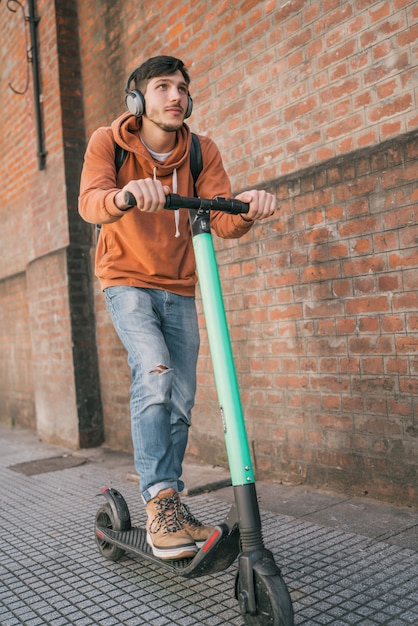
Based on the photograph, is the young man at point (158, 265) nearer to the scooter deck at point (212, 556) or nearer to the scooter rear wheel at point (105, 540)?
the scooter deck at point (212, 556)

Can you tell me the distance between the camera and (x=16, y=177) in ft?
24.8

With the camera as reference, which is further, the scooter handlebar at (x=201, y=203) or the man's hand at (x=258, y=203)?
the man's hand at (x=258, y=203)

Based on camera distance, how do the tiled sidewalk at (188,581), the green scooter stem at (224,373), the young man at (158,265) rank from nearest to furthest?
the green scooter stem at (224,373) < the tiled sidewalk at (188,581) < the young man at (158,265)

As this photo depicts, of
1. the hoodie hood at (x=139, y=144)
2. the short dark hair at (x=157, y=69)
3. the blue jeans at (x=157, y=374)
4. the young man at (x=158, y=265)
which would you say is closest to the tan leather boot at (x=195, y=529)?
the young man at (x=158, y=265)

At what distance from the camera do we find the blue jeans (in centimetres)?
246

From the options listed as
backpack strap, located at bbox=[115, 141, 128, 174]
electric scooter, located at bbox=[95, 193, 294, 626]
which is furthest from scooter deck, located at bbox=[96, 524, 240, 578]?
backpack strap, located at bbox=[115, 141, 128, 174]

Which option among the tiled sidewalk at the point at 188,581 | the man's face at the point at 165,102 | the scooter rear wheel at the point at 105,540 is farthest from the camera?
the scooter rear wheel at the point at 105,540

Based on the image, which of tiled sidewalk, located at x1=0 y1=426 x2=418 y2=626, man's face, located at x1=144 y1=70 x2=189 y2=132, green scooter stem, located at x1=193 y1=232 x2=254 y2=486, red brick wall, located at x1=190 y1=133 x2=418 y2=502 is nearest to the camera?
green scooter stem, located at x1=193 y1=232 x2=254 y2=486

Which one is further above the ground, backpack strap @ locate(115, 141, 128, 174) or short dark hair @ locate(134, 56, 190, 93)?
short dark hair @ locate(134, 56, 190, 93)

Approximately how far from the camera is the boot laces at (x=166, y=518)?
2.37 metres

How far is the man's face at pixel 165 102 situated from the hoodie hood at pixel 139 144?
101mm

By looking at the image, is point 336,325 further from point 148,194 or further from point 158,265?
point 148,194

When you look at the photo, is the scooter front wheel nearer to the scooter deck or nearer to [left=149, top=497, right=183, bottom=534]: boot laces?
the scooter deck

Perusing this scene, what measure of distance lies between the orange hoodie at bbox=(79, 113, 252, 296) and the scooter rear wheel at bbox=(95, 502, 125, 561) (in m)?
1.07
